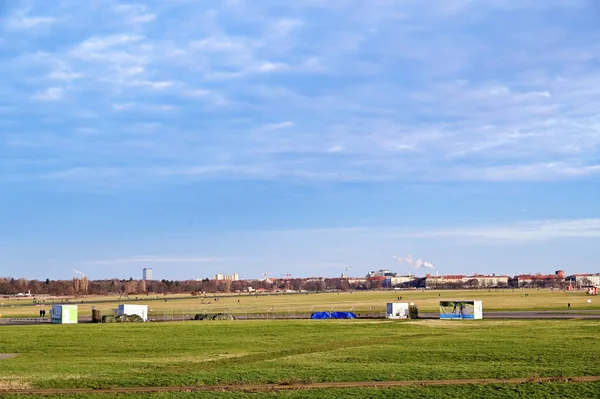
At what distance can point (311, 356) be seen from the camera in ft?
130

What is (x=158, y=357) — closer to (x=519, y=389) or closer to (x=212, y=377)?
(x=212, y=377)

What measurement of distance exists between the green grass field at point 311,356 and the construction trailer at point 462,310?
14.4 m

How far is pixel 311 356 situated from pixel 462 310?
150 feet

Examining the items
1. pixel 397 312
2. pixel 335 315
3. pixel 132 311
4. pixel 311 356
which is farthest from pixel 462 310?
pixel 311 356

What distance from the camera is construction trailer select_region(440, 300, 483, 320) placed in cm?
8000

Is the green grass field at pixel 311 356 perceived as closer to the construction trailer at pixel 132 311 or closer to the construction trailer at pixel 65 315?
the construction trailer at pixel 65 315

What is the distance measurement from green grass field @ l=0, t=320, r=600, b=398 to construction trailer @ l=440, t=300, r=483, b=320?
14406mm

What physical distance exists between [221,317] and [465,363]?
193 feet

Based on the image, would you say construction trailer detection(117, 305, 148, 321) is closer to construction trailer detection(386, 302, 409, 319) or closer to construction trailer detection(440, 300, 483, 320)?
construction trailer detection(386, 302, 409, 319)

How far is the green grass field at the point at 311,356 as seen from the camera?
29562 mm

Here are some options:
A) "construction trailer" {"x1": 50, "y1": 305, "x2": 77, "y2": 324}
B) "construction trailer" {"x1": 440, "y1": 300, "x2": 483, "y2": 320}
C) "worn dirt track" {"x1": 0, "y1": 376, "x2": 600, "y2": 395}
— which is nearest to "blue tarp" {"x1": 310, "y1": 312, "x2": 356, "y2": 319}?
"construction trailer" {"x1": 440, "y1": 300, "x2": 483, "y2": 320}

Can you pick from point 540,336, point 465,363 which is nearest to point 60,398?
point 465,363

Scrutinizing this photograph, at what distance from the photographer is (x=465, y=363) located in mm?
34812

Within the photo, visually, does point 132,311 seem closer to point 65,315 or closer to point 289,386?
point 65,315
